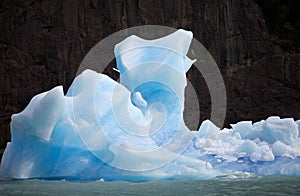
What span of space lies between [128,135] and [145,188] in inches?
55.5

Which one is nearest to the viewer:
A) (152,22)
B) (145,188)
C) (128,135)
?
(145,188)

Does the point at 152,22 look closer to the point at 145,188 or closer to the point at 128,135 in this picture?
the point at 128,135

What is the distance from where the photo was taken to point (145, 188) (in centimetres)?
572

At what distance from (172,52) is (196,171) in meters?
2.18

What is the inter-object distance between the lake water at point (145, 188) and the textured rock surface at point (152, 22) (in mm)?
7653

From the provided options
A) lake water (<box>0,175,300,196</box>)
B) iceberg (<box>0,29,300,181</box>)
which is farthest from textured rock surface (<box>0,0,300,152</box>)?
lake water (<box>0,175,300,196</box>)

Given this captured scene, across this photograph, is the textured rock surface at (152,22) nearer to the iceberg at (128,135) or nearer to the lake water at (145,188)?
the iceberg at (128,135)

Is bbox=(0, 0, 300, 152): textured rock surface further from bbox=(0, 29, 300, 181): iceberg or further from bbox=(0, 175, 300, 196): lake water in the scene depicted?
bbox=(0, 175, 300, 196): lake water

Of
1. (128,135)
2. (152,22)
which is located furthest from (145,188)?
(152,22)

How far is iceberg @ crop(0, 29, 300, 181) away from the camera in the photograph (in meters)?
6.68

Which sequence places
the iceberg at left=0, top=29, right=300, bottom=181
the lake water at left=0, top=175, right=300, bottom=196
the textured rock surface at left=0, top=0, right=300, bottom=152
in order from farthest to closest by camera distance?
1. the textured rock surface at left=0, top=0, right=300, bottom=152
2. the iceberg at left=0, top=29, right=300, bottom=181
3. the lake water at left=0, top=175, right=300, bottom=196

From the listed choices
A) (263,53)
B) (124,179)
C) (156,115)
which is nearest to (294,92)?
(263,53)

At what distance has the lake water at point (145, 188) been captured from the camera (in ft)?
17.1

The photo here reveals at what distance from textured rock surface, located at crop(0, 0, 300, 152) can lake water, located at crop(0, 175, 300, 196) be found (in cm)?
765
